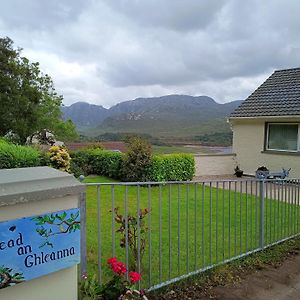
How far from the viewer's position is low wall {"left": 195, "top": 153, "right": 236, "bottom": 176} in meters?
15.2

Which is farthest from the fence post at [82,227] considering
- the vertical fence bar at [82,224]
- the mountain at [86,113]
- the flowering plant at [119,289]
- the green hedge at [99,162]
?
the mountain at [86,113]

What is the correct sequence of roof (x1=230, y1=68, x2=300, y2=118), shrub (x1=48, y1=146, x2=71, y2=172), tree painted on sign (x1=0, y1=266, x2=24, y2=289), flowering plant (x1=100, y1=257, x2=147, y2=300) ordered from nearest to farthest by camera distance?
1. tree painted on sign (x1=0, y1=266, x2=24, y2=289)
2. flowering plant (x1=100, y1=257, x2=147, y2=300)
3. shrub (x1=48, y1=146, x2=71, y2=172)
4. roof (x1=230, y1=68, x2=300, y2=118)

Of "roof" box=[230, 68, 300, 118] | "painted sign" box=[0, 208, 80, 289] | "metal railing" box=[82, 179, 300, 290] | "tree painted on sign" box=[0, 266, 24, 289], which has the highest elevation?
"roof" box=[230, 68, 300, 118]

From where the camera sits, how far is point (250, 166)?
15.6 meters

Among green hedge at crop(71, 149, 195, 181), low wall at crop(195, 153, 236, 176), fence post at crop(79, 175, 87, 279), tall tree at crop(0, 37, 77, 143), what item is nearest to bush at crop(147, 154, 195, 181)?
green hedge at crop(71, 149, 195, 181)

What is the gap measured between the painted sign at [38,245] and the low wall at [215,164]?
42.2ft

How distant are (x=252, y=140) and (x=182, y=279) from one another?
12.8 meters

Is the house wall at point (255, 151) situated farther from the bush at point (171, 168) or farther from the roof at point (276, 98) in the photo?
the bush at point (171, 168)

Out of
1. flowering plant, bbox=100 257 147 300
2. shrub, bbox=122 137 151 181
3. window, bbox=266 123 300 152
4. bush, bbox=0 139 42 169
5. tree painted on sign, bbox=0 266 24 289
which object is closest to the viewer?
tree painted on sign, bbox=0 266 24 289

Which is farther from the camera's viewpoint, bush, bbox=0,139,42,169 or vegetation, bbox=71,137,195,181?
vegetation, bbox=71,137,195,181

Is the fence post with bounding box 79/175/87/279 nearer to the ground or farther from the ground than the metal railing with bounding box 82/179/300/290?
farther from the ground

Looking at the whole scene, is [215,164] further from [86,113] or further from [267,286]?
[86,113]

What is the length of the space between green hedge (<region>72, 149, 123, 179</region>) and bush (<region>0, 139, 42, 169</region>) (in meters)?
3.28

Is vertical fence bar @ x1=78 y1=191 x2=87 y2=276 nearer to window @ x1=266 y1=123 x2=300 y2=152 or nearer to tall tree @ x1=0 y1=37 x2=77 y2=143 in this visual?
window @ x1=266 y1=123 x2=300 y2=152
